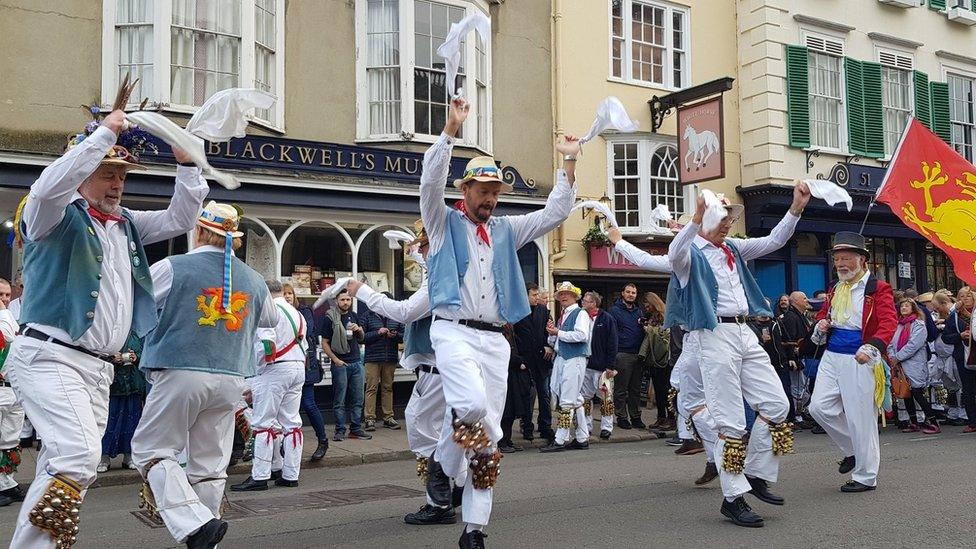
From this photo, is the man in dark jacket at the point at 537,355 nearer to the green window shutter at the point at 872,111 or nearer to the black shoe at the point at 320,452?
the black shoe at the point at 320,452

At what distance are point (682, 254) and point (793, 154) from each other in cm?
1419

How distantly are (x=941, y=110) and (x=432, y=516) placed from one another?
20.0 m

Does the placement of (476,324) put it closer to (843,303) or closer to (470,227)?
(470,227)

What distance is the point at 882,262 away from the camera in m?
21.6

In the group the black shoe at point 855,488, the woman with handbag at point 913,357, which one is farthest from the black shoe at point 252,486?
the woman with handbag at point 913,357

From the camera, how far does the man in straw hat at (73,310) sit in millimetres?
4031

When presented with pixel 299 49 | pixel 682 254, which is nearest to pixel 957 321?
pixel 682 254

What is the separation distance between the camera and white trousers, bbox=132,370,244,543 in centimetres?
461

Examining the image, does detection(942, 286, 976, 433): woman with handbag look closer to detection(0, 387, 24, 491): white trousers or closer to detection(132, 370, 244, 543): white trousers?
detection(132, 370, 244, 543): white trousers

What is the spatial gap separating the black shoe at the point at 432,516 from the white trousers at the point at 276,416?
245 centimetres

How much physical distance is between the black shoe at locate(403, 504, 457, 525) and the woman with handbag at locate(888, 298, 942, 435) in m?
9.17

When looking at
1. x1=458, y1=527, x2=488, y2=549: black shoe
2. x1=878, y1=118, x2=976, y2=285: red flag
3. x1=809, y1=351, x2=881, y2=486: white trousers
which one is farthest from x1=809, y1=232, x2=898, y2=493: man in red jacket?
x1=458, y1=527, x2=488, y2=549: black shoe

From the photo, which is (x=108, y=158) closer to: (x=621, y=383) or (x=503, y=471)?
(x=503, y=471)

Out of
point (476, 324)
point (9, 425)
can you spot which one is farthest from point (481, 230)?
point (9, 425)
